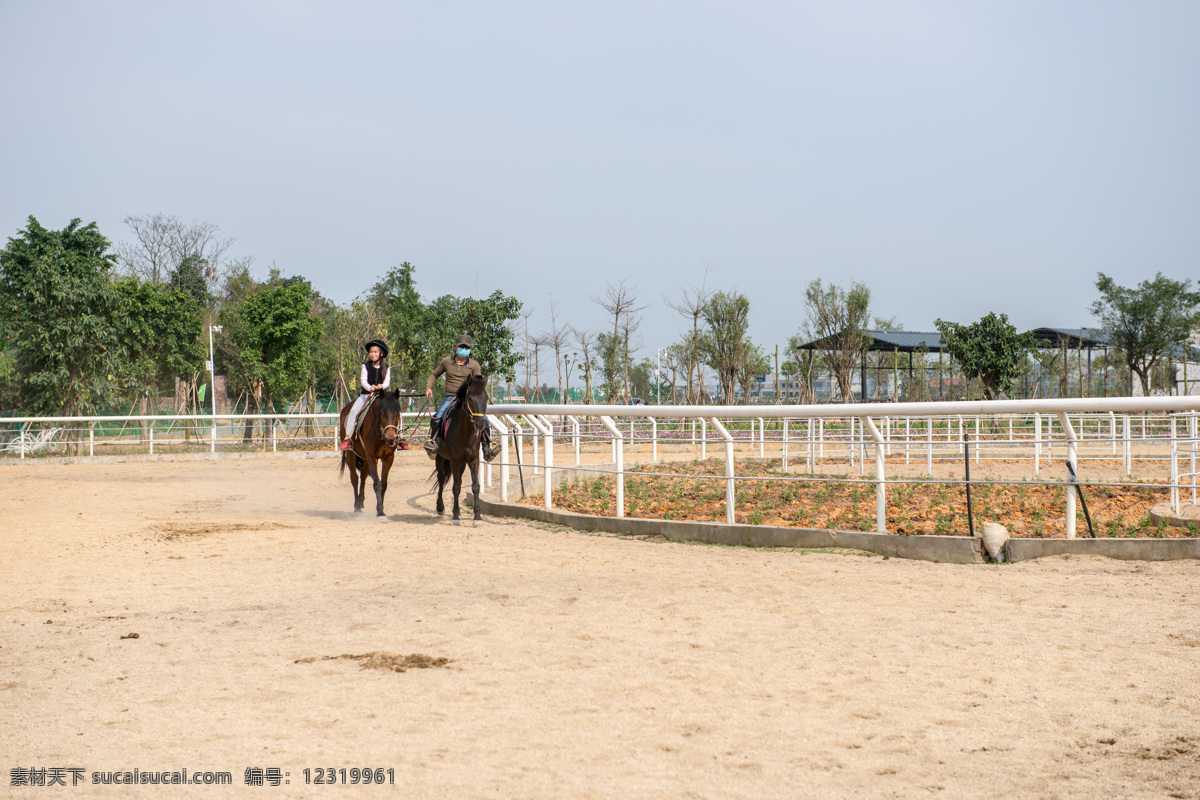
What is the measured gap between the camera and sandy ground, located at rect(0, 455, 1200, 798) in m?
3.58

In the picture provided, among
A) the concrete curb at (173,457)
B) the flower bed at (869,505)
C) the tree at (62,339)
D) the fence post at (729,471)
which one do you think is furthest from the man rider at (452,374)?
the tree at (62,339)

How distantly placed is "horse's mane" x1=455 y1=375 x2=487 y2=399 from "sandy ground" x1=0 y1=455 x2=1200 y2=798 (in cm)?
259

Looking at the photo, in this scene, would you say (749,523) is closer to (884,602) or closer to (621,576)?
(621,576)

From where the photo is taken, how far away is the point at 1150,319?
133 feet

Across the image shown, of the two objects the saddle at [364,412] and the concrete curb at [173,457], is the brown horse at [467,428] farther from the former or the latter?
the concrete curb at [173,457]

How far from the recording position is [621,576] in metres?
A: 7.66

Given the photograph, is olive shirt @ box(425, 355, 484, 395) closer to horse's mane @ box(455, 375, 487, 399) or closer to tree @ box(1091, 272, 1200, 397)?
horse's mane @ box(455, 375, 487, 399)

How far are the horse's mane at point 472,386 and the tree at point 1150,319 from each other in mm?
36617

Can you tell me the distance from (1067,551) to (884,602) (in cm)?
239

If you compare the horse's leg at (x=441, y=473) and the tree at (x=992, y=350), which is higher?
the tree at (x=992, y=350)

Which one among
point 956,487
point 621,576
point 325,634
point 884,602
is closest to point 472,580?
point 621,576

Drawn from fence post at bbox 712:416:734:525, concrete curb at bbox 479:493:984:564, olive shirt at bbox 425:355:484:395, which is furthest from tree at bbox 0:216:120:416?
fence post at bbox 712:416:734:525

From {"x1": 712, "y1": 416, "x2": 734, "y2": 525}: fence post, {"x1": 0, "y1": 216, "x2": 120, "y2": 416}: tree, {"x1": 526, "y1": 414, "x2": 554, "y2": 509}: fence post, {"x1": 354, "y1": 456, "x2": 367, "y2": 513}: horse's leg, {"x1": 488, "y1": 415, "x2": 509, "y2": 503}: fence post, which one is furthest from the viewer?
{"x1": 0, "y1": 216, "x2": 120, "y2": 416}: tree

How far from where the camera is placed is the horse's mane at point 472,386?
36.5 ft
